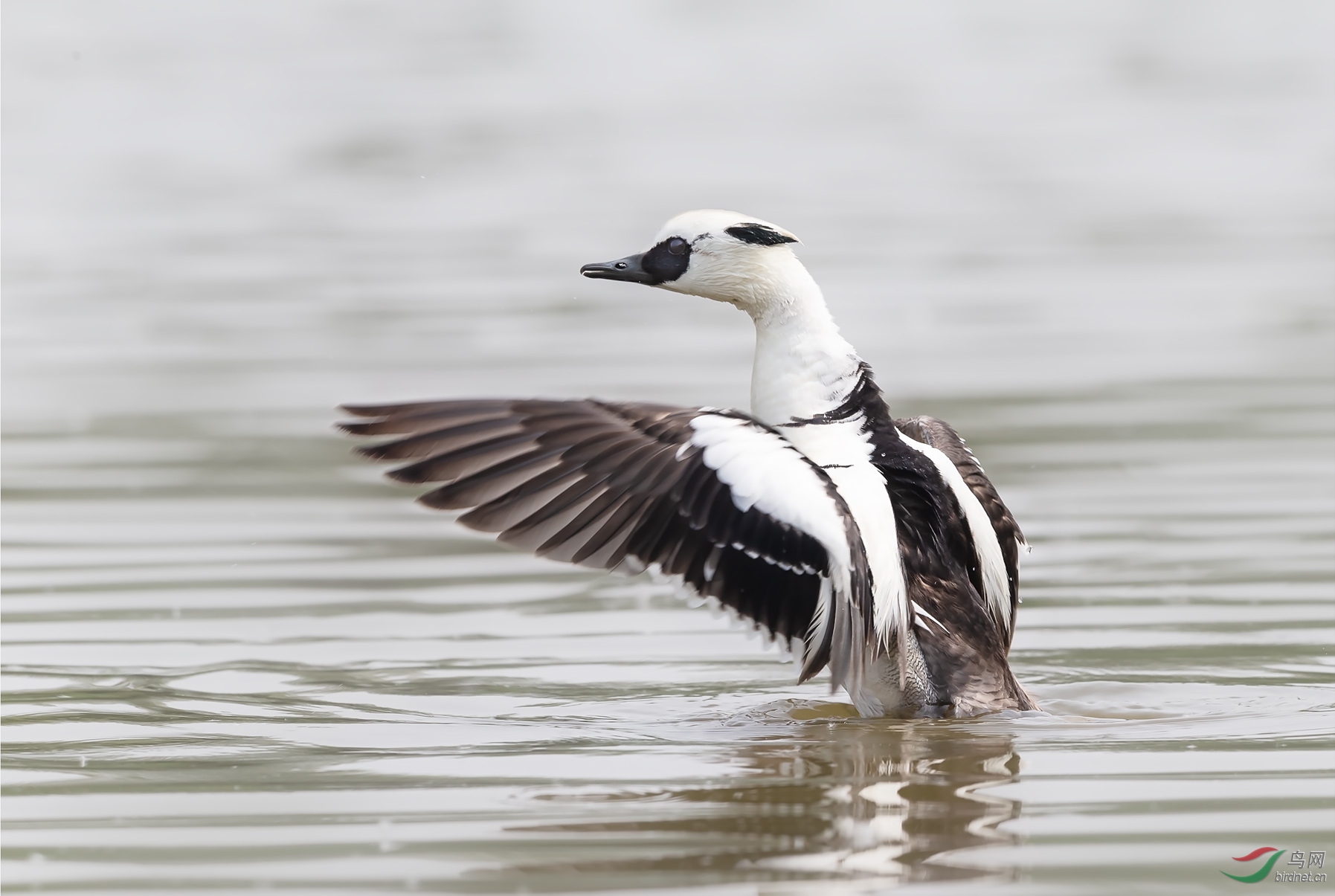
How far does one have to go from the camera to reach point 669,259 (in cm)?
805

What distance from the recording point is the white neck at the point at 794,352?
7348 mm

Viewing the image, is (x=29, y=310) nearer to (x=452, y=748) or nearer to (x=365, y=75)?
(x=452, y=748)

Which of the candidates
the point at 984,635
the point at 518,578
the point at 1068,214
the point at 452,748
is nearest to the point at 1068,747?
the point at 984,635

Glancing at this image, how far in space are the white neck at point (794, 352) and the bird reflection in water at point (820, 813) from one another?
1157 millimetres

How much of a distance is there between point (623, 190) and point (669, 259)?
13517mm

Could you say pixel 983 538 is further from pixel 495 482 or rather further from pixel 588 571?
pixel 588 571

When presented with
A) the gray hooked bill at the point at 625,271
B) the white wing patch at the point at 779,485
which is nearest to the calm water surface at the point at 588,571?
the white wing patch at the point at 779,485

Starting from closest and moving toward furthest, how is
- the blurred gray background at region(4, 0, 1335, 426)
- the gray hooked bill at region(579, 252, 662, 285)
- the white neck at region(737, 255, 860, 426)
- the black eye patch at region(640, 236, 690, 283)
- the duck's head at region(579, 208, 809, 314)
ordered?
the white neck at region(737, 255, 860, 426), the duck's head at region(579, 208, 809, 314), the black eye patch at region(640, 236, 690, 283), the gray hooked bill at region(579, 252, 662, 285), the blurred gray background at region(4, 0, 1335, 426)

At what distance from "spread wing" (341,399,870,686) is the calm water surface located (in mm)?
499

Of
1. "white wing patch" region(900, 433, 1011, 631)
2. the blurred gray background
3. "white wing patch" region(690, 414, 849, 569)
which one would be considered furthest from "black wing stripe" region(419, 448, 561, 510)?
the blurred gray background

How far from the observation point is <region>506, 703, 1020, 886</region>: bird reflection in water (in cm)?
524

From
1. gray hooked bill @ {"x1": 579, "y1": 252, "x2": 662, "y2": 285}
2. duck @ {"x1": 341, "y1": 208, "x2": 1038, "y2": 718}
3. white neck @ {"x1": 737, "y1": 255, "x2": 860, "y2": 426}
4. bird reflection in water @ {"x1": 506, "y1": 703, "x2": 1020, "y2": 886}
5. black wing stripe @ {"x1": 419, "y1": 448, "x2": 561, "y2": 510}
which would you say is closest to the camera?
bird reflection in water @ {"x1": 506, "y1": 703, "x2": 1020, "y2": 886}

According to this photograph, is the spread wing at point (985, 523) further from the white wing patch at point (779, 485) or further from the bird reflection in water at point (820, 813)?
the white wing patch at point (779, 485)

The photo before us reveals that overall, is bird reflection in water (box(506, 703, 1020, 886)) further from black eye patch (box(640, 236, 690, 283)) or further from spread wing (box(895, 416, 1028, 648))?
black eye patch (box(640, 236, 690, 283))
